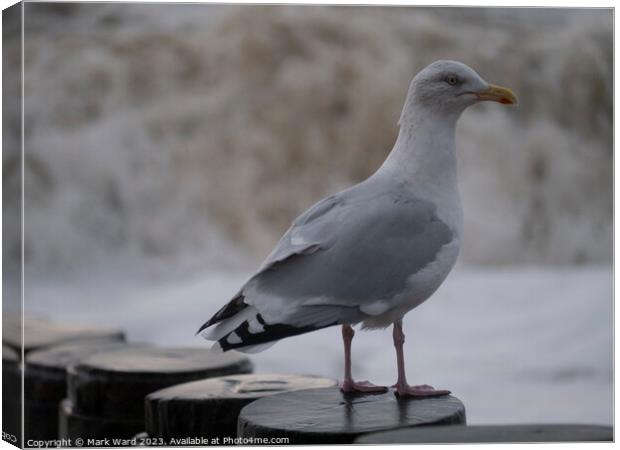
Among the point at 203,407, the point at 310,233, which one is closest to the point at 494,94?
the point at 310,233

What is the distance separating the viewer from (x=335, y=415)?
10.5ft

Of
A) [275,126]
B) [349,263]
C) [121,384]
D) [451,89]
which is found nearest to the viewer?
[349,263]

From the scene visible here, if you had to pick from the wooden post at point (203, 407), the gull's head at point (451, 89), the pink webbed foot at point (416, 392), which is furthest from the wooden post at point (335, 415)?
the gull's head at point (451, 89)

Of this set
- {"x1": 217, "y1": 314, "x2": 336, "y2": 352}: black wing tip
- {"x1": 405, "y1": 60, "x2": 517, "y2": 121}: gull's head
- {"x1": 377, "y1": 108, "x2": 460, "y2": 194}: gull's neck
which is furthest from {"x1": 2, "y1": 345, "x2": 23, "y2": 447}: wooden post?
{"x1": 405, "y1": 60, "x2": 517, "y2": 121}: gull's head

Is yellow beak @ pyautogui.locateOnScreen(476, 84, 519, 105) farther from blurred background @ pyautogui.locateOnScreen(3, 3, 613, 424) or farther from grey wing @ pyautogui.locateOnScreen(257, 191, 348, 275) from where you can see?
blurred background @ pyautogui.locateOnScreen(3, 3, 613, 424)

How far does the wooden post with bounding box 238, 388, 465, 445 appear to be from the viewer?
120 inches

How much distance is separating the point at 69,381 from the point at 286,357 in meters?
1.22

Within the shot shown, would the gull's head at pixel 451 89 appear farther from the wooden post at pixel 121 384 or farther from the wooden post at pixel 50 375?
the wooden post at pixel 50 375

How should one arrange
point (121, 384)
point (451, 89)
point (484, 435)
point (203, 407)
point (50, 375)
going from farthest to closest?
point (50, 375) → point (121, 384) → point (203, 407) → point (451, 89) → point (484, 435)

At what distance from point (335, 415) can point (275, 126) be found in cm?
188

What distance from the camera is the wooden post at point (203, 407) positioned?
11.3 ft

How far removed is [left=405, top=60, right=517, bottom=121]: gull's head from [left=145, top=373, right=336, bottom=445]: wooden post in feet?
3.27

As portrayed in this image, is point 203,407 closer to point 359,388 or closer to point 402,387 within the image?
point 359,388

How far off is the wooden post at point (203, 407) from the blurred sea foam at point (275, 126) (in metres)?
1.06
